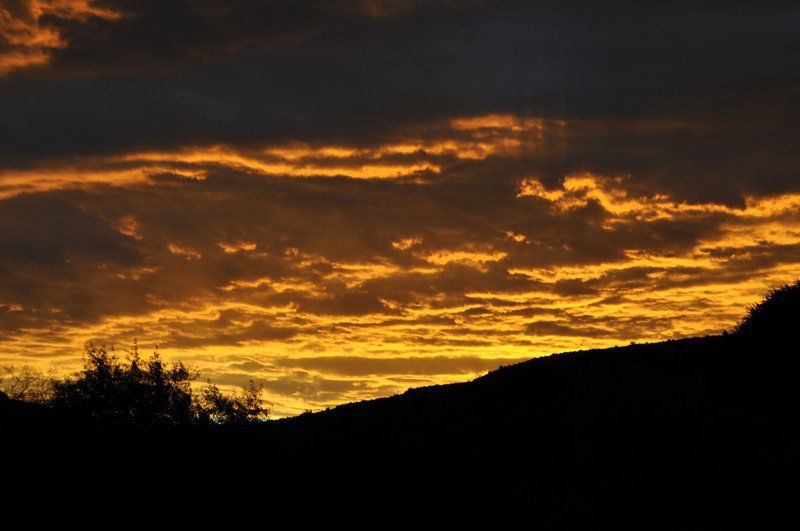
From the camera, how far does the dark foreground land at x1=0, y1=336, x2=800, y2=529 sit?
60.8 ft

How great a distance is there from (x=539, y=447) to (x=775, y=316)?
9418 mm

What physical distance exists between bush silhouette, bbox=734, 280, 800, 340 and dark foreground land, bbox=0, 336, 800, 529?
46 centimetres

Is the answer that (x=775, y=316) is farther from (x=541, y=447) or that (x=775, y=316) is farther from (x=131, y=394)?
(x=131, y=394)

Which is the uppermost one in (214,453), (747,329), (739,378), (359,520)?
(747,329)

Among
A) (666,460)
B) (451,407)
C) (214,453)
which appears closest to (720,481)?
(666,460)

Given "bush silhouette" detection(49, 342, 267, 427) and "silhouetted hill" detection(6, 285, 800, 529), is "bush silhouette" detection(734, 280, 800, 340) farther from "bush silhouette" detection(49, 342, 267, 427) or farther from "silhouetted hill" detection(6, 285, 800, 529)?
"bush silhouette" detection(49, 342, 267, 427)

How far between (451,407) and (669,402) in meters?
8.60

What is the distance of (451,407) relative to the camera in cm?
2902

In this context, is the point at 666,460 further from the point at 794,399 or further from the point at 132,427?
the point at 132,427

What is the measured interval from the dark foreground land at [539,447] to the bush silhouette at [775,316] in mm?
462

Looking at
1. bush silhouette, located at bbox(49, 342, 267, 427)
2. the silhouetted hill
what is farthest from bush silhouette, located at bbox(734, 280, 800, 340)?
bush silhouette, located at bbox(49, 342, 267, 427)

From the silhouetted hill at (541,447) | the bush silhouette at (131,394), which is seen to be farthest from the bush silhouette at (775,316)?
the bush silhouette at (131,394)

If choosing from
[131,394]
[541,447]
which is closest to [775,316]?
[541,447]

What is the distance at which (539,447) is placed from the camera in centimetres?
2297
